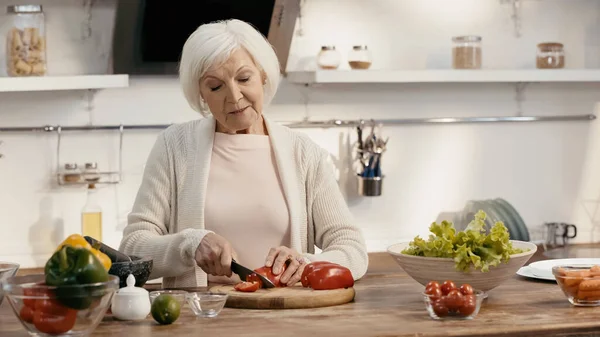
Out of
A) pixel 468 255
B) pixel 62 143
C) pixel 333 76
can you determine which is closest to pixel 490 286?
pixel 468 255

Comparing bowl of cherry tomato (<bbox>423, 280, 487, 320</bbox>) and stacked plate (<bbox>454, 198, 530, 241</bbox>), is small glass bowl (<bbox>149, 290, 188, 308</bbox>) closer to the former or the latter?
bowl of cherry tomato (<bbox>423, 280, 487, 320</bbox>)

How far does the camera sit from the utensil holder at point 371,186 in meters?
4.25

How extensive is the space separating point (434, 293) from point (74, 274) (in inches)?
27.9

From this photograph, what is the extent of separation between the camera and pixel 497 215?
14.4 feet

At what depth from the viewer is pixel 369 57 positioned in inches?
165

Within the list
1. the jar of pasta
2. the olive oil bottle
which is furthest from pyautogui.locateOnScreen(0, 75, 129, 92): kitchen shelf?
the olive oil bottle

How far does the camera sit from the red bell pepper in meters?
2.30

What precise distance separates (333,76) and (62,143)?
1109mm

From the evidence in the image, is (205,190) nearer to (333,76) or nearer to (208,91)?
(208,91)

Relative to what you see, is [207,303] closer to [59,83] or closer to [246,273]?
[246,273]

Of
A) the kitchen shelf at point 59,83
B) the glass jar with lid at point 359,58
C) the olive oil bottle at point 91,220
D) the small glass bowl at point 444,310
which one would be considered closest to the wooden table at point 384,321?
the small glass bowl at point 444,310

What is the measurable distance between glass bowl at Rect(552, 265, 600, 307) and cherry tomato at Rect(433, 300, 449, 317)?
0.30m

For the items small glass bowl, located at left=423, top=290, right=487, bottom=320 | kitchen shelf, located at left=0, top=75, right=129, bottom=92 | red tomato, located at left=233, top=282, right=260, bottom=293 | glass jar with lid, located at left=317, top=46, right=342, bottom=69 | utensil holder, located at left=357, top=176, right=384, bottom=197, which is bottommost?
small glass bowl, located at left=423, top=290, right=487, bottom=320

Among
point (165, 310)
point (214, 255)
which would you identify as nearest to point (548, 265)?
point (214, 255)
